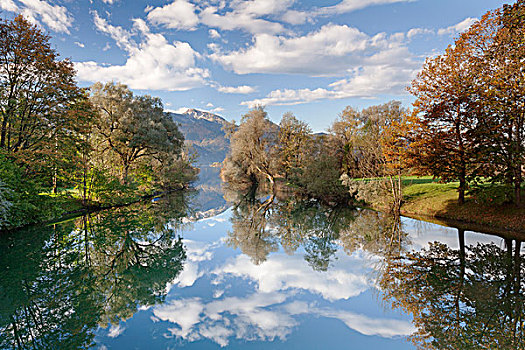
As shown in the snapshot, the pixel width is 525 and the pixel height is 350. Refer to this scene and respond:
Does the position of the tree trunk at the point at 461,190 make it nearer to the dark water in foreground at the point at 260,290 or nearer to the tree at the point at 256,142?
the dark water in foreground at the point at 260,290

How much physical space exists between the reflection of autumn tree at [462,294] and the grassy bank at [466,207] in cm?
352

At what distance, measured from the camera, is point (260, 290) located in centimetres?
863

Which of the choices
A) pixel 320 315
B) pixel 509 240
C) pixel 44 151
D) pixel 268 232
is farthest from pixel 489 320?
pixel 44 151

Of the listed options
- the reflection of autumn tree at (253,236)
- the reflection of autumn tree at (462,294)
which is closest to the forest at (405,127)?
the reflection of autumn tree at (462,294)

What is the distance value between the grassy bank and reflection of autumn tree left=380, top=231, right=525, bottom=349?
3517 millimetres

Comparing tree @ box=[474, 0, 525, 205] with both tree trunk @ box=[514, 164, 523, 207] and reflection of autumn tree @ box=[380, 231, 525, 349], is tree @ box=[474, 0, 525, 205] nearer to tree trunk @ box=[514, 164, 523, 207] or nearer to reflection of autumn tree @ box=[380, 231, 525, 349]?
tree trunk @ box=[514, 164, 523, 207]

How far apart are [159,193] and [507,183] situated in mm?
34544

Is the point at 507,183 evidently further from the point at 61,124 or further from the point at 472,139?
the point at 61,124

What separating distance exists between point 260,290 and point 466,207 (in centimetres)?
1478

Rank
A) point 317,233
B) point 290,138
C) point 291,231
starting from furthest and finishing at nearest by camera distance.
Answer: point 290,138 < point 291,231 < point 317,233

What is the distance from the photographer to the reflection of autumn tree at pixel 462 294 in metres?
5.60

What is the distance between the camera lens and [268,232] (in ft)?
52.9

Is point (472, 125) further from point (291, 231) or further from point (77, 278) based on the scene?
point (77, 278)

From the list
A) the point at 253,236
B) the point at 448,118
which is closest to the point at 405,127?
the point at 448,118
